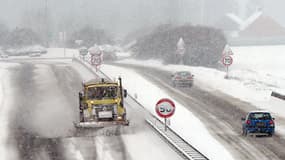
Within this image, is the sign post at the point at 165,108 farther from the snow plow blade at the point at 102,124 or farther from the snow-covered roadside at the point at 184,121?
the snow plow blade at the point at 102,124

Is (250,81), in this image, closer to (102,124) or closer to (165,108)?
(102,124)

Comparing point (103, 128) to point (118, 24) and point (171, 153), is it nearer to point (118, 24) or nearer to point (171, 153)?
point (171, 153)

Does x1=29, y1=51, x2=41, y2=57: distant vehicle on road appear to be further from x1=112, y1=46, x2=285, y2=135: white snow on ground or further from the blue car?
the blue car

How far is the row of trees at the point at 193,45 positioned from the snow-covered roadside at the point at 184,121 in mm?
26270

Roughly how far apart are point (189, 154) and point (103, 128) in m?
6.59

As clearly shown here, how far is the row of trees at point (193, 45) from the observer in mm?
74562

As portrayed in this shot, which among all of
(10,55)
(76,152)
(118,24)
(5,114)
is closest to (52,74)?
(5,114)

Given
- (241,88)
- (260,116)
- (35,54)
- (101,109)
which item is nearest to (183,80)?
(241,88)

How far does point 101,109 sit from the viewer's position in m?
25.8

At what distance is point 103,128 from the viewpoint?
26594mm

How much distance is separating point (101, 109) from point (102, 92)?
1.10 meters

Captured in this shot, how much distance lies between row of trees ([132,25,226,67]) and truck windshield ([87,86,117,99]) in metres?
46.8

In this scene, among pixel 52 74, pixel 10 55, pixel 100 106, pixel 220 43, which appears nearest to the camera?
pixel 100 106

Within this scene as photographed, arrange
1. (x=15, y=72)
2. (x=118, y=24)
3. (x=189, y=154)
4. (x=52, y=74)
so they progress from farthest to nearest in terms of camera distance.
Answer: (x=118, y=24), (x=15, y=72), (x=52, y=74), (x=189, y=154)
